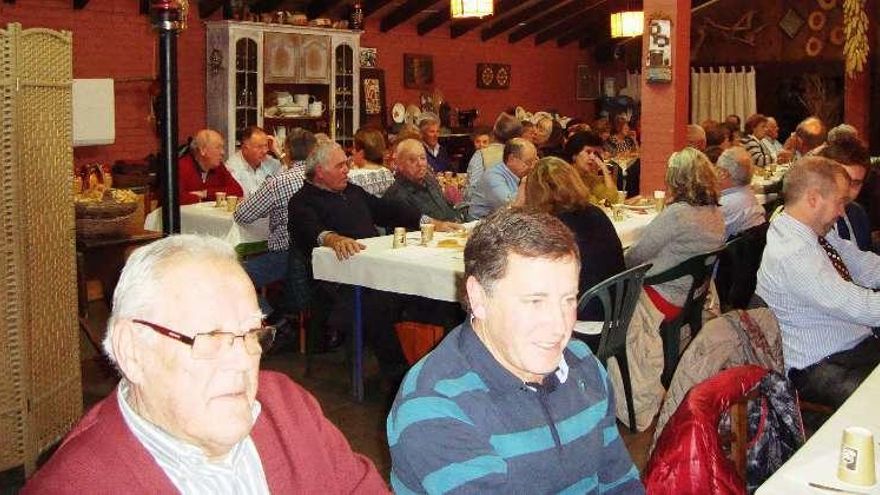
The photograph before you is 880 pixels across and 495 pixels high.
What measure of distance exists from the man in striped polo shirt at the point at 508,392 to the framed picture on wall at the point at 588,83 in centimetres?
1405

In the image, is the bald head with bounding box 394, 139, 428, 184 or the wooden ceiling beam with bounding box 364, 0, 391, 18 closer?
the bald head with bounding box 394, 139, 428, 184

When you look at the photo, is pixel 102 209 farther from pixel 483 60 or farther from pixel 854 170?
pixel 483 60

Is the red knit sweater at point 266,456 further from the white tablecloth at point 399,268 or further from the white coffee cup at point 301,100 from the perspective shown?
the white coffee cup at point 301,100

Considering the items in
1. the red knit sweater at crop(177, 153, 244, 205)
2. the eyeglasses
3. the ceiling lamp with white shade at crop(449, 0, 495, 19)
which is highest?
the ceiling lamp with white shade at crop(449, 0, 495, 19)

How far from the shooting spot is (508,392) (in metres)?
2.02

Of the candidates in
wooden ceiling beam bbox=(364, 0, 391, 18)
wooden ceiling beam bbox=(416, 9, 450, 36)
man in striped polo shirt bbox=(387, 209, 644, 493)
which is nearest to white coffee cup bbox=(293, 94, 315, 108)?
wooden ceiling beam bbox=(364, 0, 391, 18)

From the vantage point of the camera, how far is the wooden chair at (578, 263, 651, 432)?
405 cm

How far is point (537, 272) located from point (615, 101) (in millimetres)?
13543

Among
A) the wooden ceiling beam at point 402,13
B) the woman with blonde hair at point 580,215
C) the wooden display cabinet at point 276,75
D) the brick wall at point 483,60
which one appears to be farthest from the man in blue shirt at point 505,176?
the brick wall at point 483,60

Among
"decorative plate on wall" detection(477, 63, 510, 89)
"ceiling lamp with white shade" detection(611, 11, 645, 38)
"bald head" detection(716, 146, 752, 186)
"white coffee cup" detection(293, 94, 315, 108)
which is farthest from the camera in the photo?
"decorative plate on wall" detection(477, 63, 510, 89)

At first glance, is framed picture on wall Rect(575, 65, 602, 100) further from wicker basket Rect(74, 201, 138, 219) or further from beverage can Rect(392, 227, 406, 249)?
wicker basket Rect(74, 201, 138, 219)

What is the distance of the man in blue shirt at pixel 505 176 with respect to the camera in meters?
6.60

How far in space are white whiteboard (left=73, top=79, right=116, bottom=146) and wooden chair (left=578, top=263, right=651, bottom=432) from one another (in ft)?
18.0

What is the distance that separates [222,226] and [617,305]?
9.49 ft
